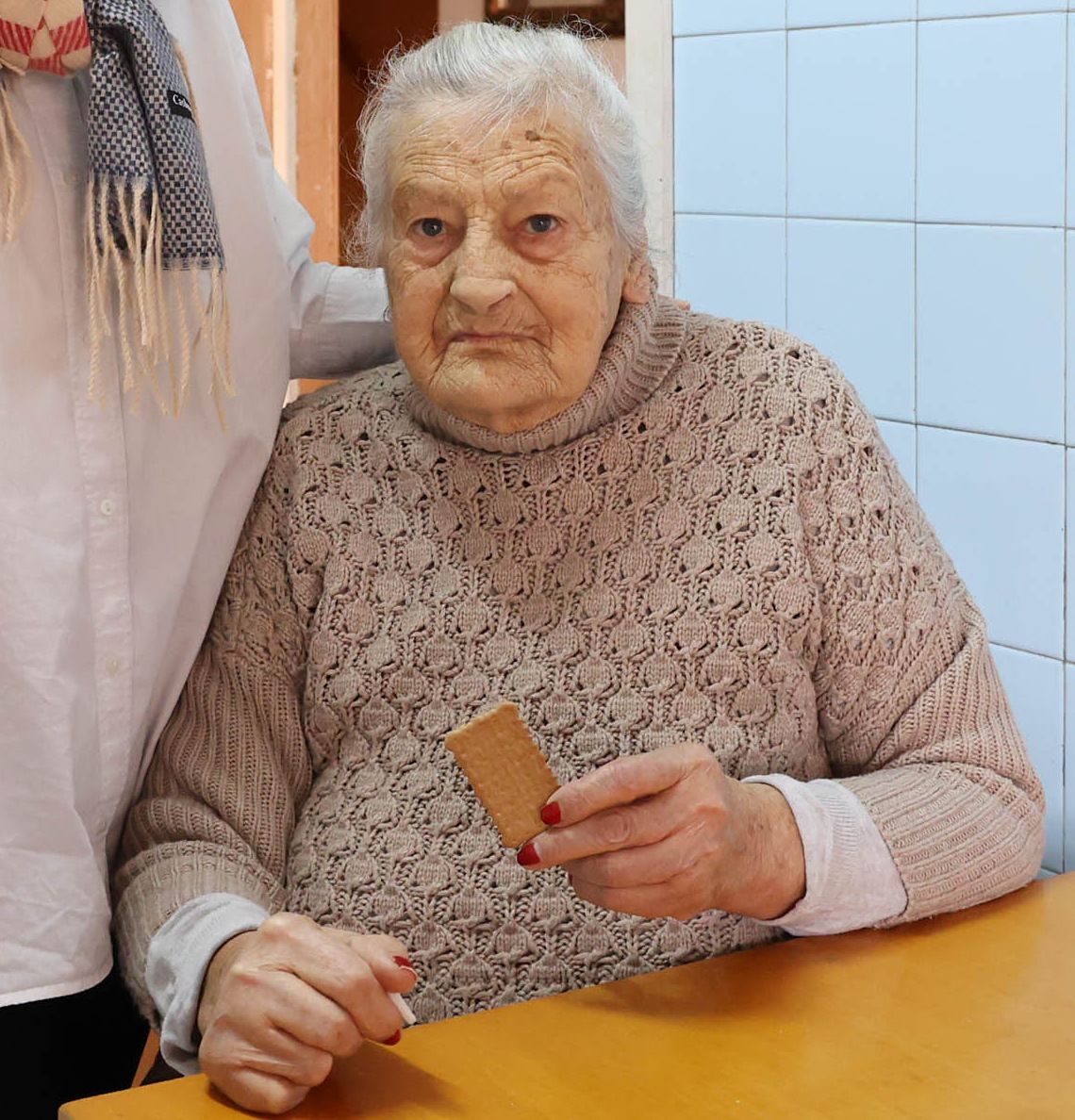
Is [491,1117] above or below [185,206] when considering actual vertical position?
below

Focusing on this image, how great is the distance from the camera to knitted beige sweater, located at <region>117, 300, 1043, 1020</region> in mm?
1391

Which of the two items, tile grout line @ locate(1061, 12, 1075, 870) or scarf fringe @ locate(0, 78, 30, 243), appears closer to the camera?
scarf fringe @ locate(0, 78, 30, 243)

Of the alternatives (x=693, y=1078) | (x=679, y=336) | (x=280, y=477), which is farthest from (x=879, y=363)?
(x=693, y=1078)

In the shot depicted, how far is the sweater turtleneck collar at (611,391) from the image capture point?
1.50 metres

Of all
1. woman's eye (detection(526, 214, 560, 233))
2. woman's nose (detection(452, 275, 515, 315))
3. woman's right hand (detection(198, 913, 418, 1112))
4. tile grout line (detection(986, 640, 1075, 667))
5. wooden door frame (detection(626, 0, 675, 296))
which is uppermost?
wooden door frame (detection(626, 0, 675, 296))

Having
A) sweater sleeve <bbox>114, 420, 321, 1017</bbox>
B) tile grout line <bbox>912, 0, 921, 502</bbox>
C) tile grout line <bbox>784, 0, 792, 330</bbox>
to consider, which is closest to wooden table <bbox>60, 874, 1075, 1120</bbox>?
sweater sleeve <bbox>114, 420, 321, 1017</bbox>

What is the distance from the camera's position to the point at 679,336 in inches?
61.0

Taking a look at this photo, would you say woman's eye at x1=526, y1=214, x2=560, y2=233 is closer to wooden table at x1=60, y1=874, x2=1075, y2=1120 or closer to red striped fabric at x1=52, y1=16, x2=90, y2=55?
red striped fabric at x1=52, y1=16, x2=90, y2=55

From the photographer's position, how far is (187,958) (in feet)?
4.06

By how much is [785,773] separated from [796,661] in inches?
4.1

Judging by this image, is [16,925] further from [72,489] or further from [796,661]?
[796,661]

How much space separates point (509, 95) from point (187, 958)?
Result: 0.81m

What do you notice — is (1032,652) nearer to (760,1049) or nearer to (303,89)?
(760,1049)

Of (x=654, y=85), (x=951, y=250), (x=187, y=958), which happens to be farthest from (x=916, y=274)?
(x=187, y=958)
